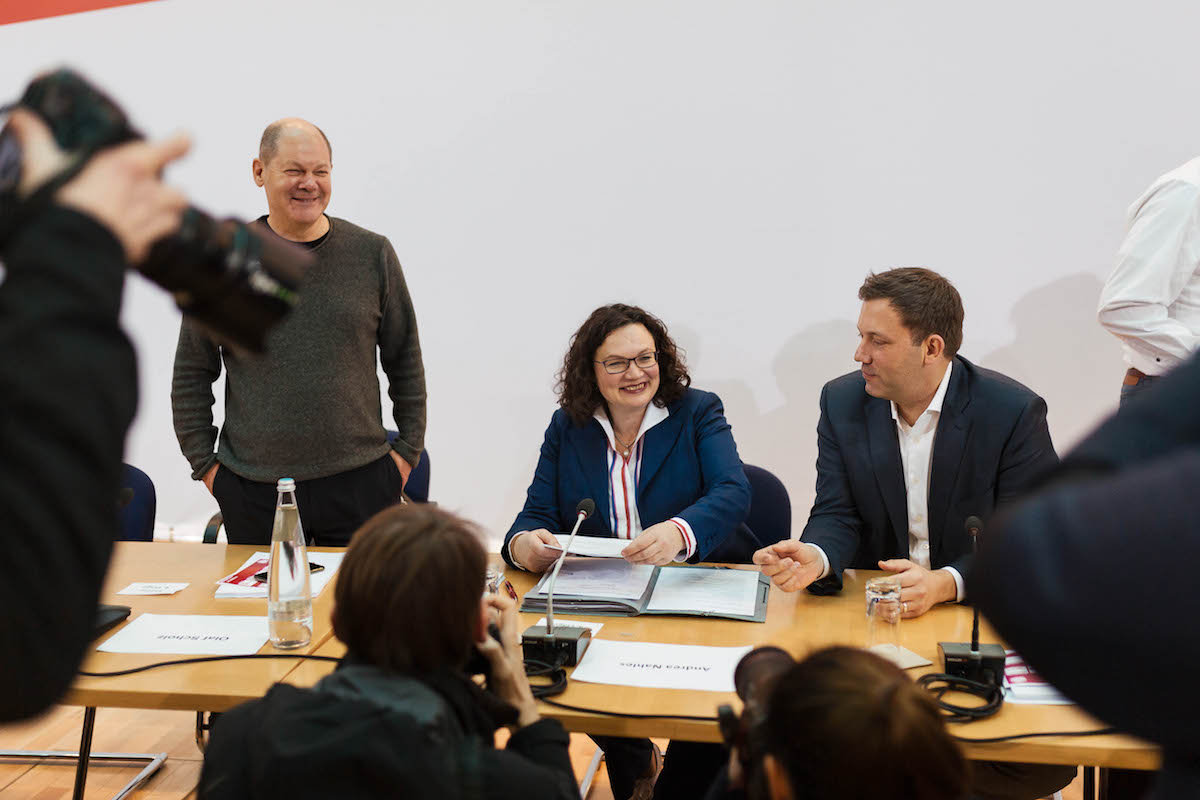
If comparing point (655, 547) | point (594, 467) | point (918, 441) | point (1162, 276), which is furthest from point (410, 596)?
point (1162, 276)

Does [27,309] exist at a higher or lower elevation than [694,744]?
higher

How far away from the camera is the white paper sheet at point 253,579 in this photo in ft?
7.07

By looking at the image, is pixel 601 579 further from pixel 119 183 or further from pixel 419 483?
pixel 119 183

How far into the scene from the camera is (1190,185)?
9.36 feet

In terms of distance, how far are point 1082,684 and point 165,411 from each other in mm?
4612

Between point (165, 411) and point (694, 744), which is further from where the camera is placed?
point (165, 411)

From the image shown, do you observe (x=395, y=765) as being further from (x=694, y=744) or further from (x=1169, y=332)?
(x=1169, y=332)

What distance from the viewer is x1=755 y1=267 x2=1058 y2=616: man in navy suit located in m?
2.39

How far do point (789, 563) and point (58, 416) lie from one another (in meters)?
1.69

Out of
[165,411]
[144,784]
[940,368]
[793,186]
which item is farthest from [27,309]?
[165,411]

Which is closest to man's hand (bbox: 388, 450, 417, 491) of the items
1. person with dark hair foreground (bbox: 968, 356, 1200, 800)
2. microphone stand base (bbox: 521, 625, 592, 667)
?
microphone stand base (bbox: 521, 625, 592, 667)

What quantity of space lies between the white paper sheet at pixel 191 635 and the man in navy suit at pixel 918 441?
1.24 m

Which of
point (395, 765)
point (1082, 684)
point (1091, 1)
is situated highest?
point (1091, 1)

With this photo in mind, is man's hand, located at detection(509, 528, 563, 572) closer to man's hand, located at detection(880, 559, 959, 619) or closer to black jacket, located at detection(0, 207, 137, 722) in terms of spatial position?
man's hand, located at detection(880, 559, 959, 619)
